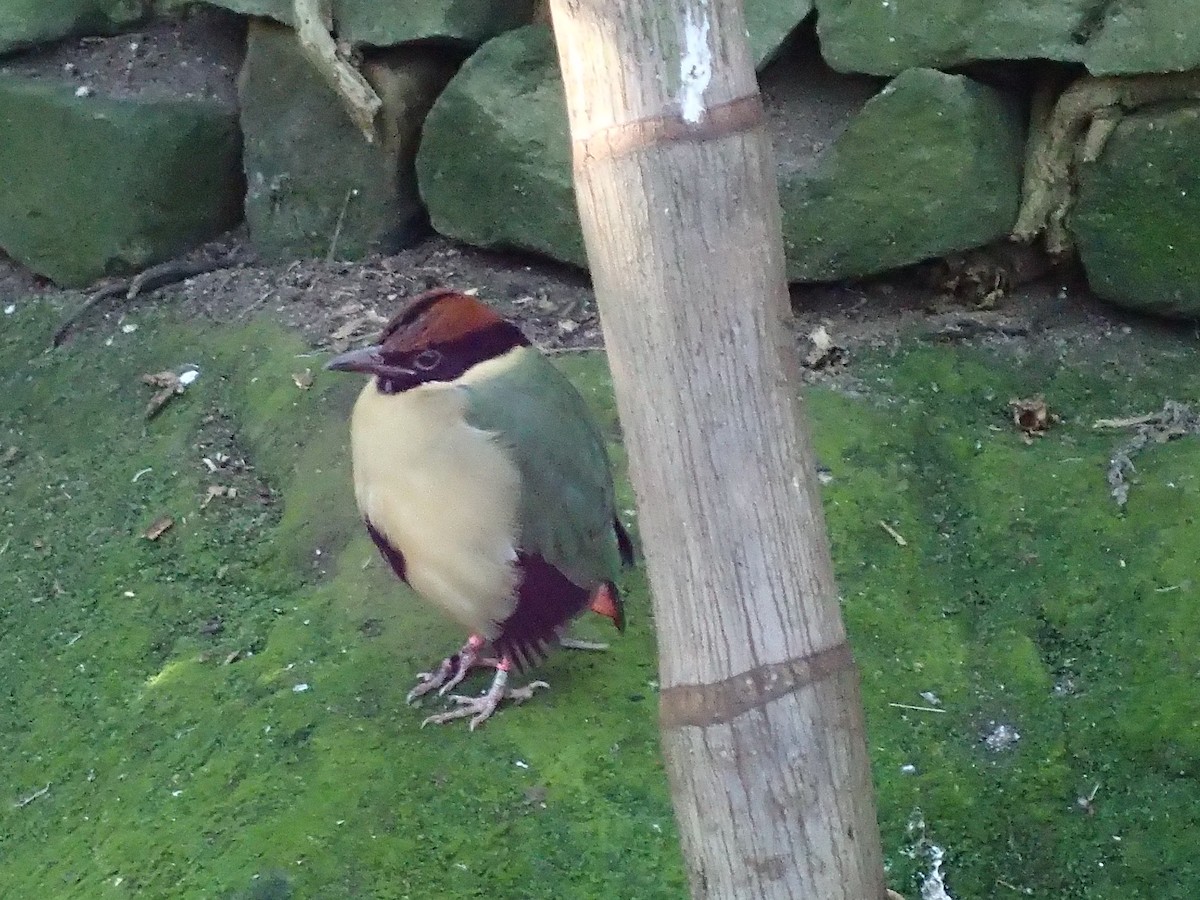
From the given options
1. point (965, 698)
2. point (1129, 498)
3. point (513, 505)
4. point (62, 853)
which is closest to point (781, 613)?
Answer: point (513, 505)

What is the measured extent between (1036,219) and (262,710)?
7.12 ft

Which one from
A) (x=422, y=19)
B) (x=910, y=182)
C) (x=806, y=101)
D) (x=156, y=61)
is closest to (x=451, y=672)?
(x=910, y=182)

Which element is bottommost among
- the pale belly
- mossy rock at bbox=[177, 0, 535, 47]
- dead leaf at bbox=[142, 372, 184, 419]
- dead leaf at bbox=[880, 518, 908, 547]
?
dead leaf at bbox=[880, 518, 908, 547]

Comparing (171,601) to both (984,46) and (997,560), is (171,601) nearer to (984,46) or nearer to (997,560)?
(997,560)

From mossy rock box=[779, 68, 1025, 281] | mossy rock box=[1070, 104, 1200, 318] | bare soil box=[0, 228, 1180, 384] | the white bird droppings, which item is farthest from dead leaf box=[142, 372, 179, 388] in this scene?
the white bird droppings

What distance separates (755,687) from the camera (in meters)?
1.31

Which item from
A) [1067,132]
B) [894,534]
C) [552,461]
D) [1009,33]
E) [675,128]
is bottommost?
[894,534]

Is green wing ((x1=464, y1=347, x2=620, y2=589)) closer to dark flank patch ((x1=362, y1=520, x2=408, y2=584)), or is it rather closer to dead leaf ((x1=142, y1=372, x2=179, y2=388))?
dark flank patch ((x1=362, y1=520, x2=408, y2=584))

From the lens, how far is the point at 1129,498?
288 cm

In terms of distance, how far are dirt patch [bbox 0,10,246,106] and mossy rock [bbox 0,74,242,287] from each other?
0.06 metres

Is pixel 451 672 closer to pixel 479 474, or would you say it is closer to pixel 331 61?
pixel 479 474

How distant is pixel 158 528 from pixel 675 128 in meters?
2.30

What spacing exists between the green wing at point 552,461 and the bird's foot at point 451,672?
0.29 metres

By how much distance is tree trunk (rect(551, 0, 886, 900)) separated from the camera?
1.24 m
